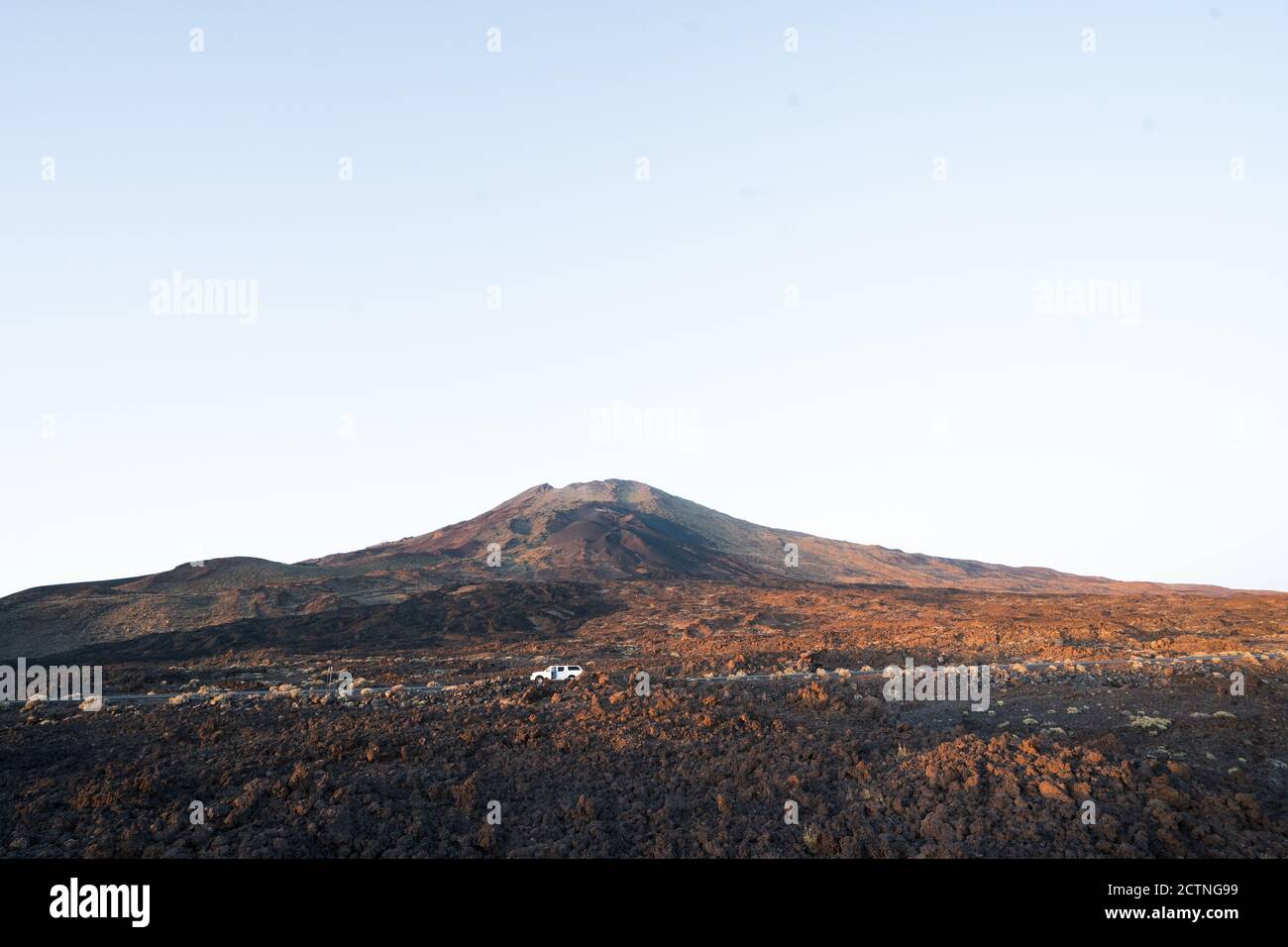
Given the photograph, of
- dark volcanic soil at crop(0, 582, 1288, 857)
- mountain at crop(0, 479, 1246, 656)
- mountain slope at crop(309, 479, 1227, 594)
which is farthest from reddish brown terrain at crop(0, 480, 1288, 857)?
mountain slope at crop(309, 479, 1227, 594)

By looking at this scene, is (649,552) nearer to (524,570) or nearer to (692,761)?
(524,570)

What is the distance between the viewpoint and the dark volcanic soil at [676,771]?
13289 millimetres

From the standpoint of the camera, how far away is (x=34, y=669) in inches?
1953

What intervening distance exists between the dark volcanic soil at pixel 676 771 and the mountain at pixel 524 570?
55.8m

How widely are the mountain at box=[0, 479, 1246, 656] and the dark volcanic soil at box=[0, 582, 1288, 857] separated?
55.8 meters

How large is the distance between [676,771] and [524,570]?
97.1 metres

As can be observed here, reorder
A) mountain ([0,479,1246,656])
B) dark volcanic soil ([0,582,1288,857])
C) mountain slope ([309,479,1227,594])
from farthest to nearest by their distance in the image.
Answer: mountain slope ([309,479,1227,594])
mountain ([0,479,1246,656])
dark volcanic soil ([0,582,1288,857])

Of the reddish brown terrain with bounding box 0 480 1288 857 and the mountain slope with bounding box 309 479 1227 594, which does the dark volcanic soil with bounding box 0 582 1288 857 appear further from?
the mountain slope with bounding box 309 479 1227 594

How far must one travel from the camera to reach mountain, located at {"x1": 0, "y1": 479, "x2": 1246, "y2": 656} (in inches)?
3004

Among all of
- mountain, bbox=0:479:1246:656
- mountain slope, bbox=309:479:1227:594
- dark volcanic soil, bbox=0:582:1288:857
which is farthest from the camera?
mountain slope, bbox=309:479:1227:594

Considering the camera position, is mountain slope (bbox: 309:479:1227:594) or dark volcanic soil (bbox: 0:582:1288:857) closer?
dark volcanic soil (bbox: 0:582:1288:857)
